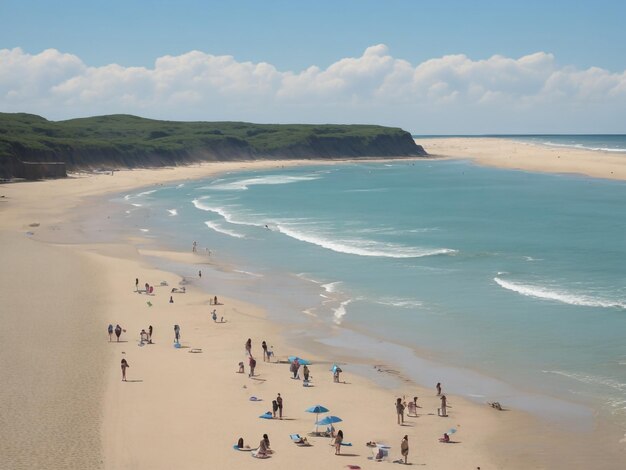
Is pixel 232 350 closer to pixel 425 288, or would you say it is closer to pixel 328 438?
pixel 328 438

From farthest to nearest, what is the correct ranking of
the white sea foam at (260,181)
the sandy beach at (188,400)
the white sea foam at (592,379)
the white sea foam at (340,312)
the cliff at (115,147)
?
the white sea foam at (260,181) < the cliff at (115,147) < the white sea foam at (340,312) < the white sea foam at (592,379) < the sandy beach at (188,400)

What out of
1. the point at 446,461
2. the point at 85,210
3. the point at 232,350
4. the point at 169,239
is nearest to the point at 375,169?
the point at 85,210

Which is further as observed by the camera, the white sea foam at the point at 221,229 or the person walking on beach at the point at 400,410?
the white sea foam at the point at 221,229

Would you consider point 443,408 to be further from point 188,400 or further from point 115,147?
point 115,147

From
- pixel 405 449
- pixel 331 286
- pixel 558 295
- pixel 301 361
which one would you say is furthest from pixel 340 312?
pixel 405 449

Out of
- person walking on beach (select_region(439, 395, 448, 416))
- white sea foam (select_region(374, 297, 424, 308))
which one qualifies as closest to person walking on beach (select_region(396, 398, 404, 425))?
person walking on beach (select_region(439, 395, 448, 416))

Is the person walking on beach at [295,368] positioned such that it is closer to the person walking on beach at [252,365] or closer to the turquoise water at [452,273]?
the person walking on beach at [252,365]

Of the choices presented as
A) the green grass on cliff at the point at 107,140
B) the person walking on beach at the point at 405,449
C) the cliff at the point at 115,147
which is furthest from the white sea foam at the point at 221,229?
the green grass on cliff at the point at 107,140

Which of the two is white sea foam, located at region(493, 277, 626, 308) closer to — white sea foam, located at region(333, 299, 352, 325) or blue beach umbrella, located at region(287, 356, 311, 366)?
white sea foam, located at region(333, 299, 352, 325)
